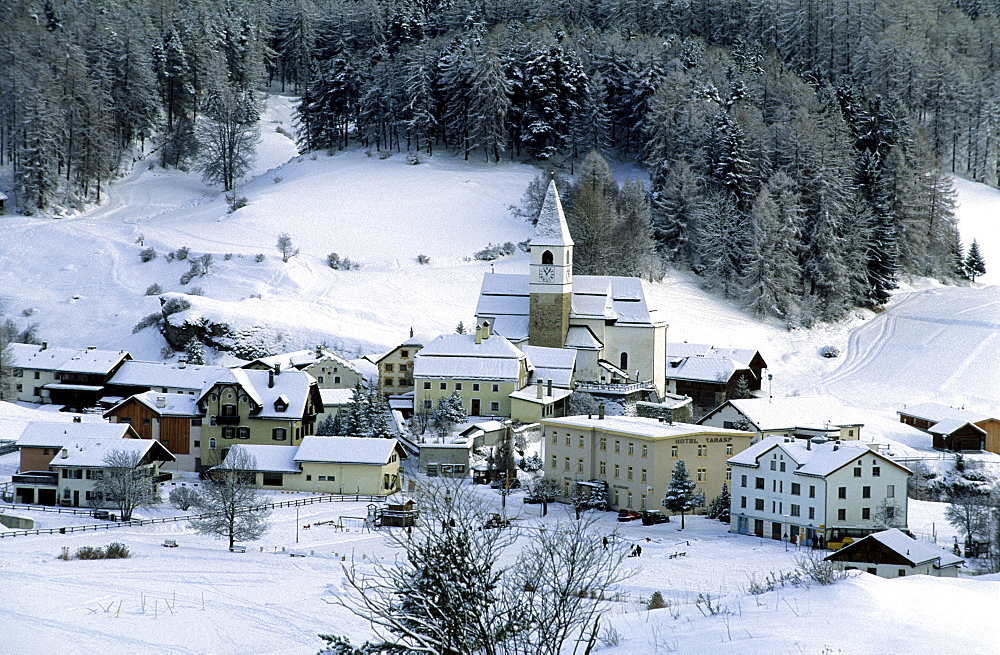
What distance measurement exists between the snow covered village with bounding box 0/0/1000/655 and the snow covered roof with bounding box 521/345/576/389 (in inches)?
7.3

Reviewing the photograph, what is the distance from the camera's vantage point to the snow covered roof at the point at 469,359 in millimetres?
54094

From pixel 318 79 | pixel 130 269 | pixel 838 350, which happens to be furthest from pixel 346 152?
pixel 838 350

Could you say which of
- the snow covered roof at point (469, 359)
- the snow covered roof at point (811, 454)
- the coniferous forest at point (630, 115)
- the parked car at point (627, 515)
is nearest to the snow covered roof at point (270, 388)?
the snow covered roof at point (469, 359)

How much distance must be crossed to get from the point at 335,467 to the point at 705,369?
74.7 feet

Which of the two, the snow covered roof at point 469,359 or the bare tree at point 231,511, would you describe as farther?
the snow covered roof at point 469,359

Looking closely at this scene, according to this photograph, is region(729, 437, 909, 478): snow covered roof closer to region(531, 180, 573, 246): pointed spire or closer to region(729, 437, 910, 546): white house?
region(729, 437, 910, 546): white house

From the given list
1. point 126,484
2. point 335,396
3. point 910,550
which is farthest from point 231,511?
point 910,550

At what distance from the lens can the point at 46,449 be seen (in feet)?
149

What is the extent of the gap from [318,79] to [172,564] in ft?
225

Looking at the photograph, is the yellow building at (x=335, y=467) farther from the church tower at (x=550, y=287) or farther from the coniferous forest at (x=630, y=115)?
the coniferous forest at (x=630, y=115)

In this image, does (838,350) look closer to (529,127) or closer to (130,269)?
(529,127)

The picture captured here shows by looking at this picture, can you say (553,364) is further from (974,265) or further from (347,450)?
(974,265)

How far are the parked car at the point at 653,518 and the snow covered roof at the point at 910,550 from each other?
8.93 meters

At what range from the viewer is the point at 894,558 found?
33094 mm
